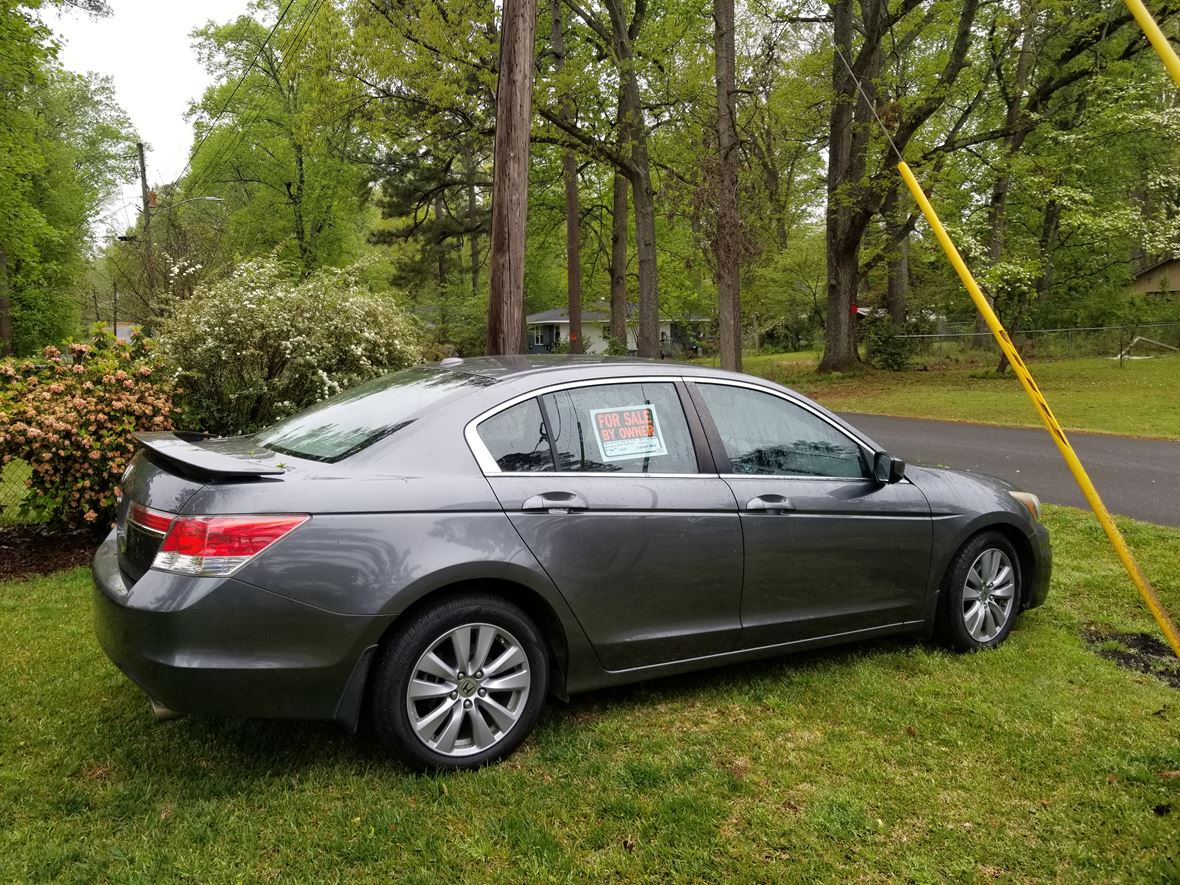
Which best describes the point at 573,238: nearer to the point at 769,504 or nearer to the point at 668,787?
the point at 769,504

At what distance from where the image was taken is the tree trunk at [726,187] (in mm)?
12219

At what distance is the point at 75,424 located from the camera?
601 centimetres

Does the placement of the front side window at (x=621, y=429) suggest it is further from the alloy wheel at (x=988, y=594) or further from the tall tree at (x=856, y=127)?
the tall tree at (x=856, y=127)

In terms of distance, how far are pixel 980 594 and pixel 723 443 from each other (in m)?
1.79

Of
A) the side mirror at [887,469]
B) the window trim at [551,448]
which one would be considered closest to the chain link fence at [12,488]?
the window trim at [551,448]

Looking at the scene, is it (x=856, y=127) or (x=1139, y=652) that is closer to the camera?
(x=1139, y=652)

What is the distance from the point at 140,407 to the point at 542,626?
4.83m

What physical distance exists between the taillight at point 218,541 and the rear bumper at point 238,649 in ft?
0.15

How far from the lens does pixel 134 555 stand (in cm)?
291

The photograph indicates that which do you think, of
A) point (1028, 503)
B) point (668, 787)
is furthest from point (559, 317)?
point (668, 787)

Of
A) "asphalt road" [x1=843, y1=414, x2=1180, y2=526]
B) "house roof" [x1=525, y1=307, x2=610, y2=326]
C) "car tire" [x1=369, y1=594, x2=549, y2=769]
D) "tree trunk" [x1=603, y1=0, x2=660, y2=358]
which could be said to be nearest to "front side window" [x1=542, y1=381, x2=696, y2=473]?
"car tire" [x1=369, y1=594, x2=549, y2=769]

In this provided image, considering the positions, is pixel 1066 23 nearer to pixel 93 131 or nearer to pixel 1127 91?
pixel 1127 91

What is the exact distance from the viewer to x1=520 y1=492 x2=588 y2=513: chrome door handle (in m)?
3.05

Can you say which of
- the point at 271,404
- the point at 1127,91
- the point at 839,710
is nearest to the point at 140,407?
the point at 271,404
